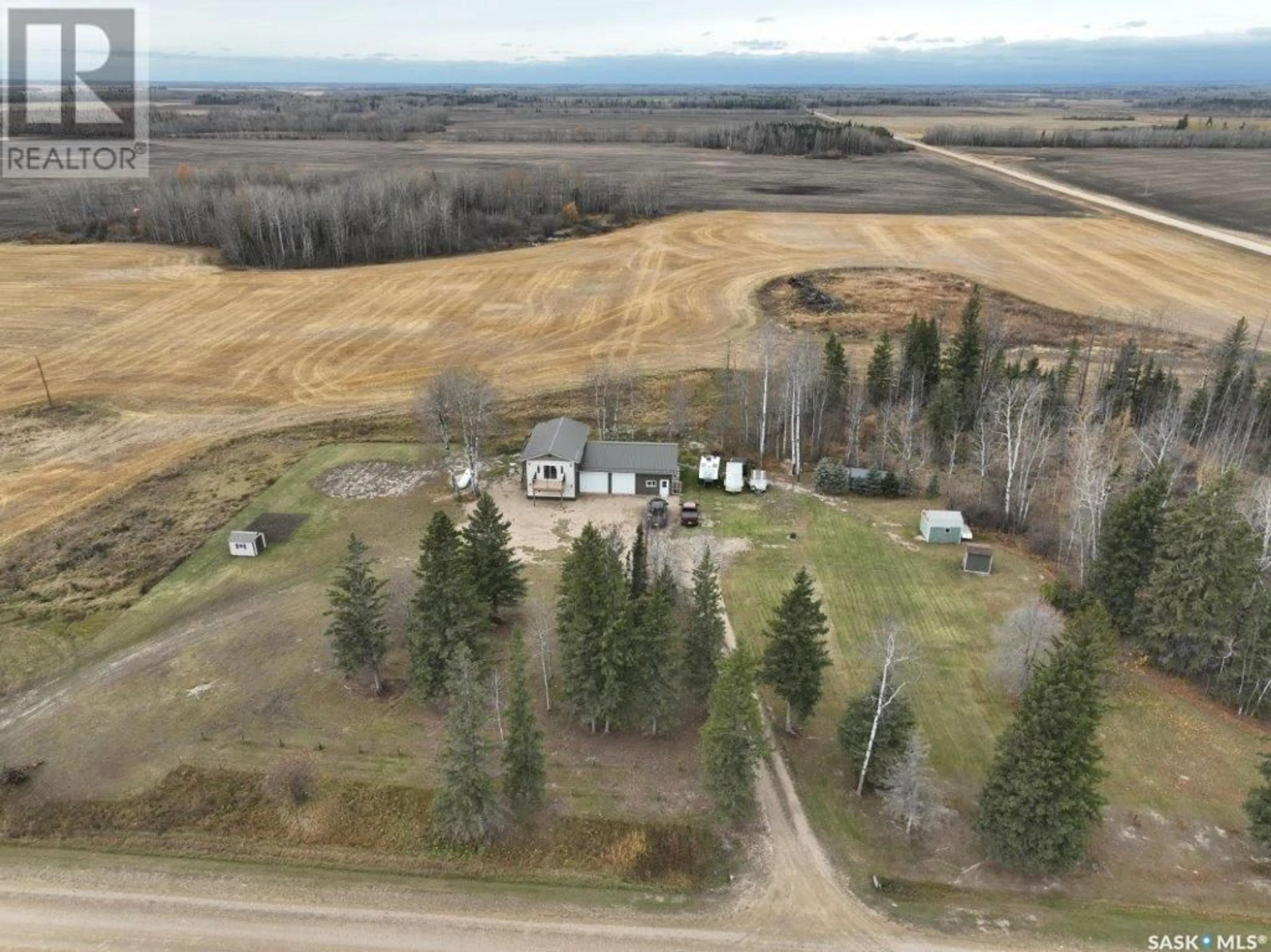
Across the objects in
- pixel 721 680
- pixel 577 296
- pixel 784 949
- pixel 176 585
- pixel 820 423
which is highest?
pixel 577 296

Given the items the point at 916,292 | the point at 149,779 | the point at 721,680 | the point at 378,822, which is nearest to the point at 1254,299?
the point at 916,292

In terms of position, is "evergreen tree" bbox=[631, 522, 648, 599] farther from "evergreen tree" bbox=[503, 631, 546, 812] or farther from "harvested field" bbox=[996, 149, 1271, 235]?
"harvested field" bbox=[996, 149, 1271, 235]

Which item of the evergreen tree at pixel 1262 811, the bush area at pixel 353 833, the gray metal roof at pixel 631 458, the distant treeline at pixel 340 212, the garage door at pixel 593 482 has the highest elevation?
the distant treeline at pixel 340 212

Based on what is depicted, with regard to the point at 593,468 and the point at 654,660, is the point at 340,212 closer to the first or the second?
the point at 593,468

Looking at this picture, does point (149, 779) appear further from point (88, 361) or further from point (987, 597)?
point (88, 361)

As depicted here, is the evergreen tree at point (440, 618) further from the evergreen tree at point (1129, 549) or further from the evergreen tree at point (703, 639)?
the evergreen tree at point (1129, 549)

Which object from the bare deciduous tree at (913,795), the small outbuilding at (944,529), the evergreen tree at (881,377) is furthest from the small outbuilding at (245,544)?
the evergreen tree at (881,377)

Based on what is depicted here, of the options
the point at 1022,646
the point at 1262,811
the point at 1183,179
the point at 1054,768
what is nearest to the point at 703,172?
the point at 1183,179
